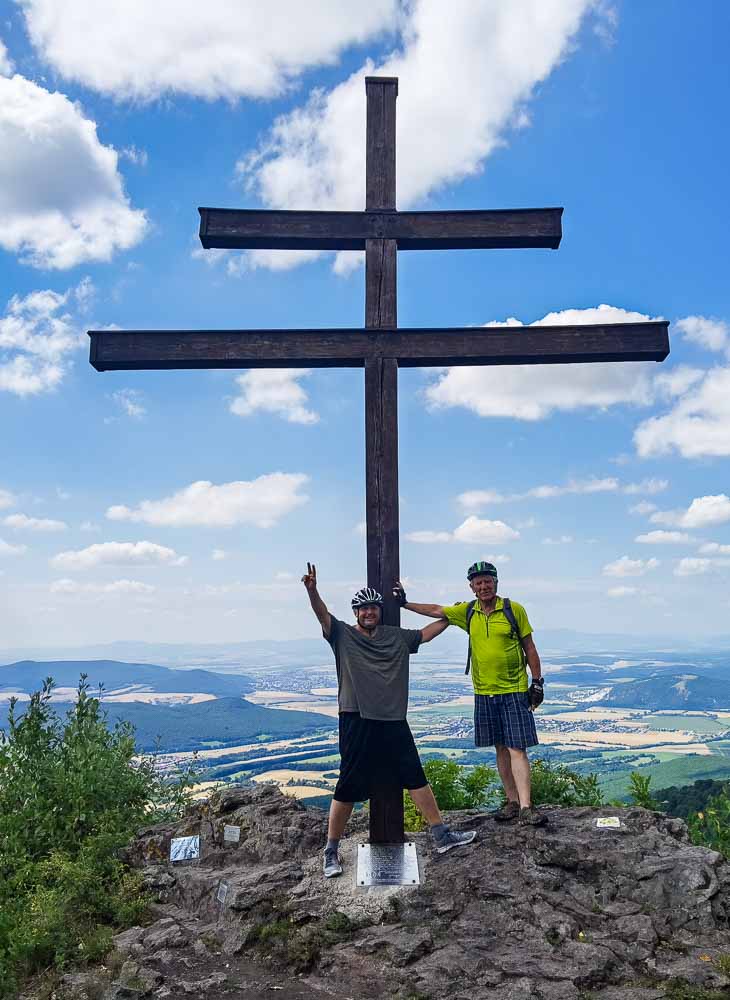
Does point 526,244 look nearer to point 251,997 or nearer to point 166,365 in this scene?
point 166,365

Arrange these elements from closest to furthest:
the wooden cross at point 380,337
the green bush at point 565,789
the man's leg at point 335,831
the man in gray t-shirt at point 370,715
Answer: the man's leg at point 335,831, the man in gray t-shirt at point 370,715, the wooden cross at point 380,337, the green bush at point 565,789

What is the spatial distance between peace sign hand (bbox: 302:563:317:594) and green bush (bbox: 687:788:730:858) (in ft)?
14.6

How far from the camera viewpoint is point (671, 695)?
81625 mm

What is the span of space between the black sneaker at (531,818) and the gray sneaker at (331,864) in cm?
160

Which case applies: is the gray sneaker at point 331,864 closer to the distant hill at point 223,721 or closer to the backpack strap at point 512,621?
the backpack strap at point 512,621

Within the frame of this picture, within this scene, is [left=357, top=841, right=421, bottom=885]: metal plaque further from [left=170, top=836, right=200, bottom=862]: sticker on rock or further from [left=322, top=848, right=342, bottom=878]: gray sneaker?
[left=170, top=836, right=200, bottom=862]: sticker on rock

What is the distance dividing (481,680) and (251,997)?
9.82 feet

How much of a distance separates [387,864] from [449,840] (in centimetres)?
56

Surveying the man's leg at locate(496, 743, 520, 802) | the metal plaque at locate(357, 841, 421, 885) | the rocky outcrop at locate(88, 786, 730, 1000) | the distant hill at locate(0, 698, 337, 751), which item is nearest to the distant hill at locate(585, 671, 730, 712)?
the distant hill at locate(0, 698, 337, 751)

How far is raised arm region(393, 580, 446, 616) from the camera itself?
22.1 feet

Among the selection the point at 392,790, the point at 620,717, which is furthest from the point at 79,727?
the point at 620,717

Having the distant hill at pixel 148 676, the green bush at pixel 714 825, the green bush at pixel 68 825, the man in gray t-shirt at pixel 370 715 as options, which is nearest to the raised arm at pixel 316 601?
the man in gray t-shirt at pixel 370 715

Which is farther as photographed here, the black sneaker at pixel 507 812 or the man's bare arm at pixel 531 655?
the man's bare arm at pixel 531 655

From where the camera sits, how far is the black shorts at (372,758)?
6281 millimetres
